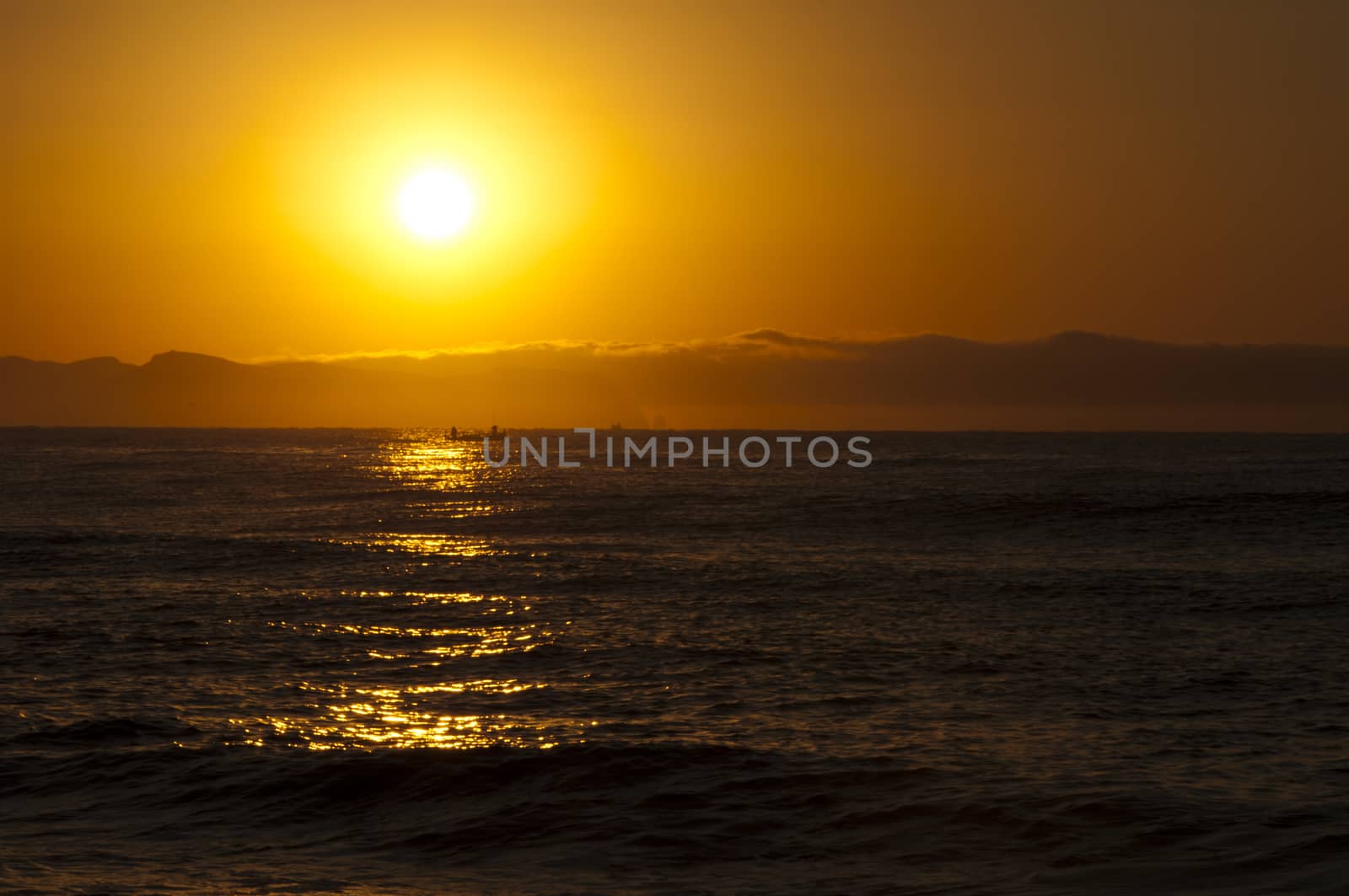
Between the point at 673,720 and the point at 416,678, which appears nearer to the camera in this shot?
the point at 673,720

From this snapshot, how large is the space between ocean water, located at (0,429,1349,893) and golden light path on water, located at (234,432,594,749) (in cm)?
12

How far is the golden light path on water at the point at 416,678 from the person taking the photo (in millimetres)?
19250

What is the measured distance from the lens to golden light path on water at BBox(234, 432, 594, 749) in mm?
19250

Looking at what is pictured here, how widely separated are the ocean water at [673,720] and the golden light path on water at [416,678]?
124 millimetres

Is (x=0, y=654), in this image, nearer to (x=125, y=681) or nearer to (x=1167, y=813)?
(x=125, y=681)

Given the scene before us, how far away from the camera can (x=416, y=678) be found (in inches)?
934

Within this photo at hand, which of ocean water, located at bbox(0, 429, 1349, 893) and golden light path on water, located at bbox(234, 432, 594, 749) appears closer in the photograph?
ocean water, located at bbox(0, 429, 1349, 893)

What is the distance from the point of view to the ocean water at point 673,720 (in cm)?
1416

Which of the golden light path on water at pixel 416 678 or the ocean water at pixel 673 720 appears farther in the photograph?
the golden light path on water at pixel 416 678

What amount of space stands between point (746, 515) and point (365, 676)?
44.3 m

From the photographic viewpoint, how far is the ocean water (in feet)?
46.5

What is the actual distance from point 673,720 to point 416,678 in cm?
631

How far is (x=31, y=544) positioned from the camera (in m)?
47.8

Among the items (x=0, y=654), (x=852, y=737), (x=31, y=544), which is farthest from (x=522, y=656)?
(x=31, y=544)
